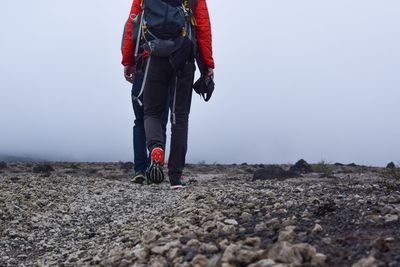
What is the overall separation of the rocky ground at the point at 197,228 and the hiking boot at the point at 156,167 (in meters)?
0.17

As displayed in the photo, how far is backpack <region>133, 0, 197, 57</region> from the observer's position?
627 cm

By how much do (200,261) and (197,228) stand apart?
84 centimetres

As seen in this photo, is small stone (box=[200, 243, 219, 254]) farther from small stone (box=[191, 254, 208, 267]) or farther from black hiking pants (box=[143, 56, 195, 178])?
black hiking pants (box=[143, 56, 195, 178])

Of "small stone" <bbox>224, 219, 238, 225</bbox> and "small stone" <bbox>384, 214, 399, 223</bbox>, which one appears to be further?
"small stone" <bbox>224, 219, 238, 225</bbox>

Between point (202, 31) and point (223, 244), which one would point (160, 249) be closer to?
point (223, 244)

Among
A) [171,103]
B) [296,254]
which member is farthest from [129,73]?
[296,254]

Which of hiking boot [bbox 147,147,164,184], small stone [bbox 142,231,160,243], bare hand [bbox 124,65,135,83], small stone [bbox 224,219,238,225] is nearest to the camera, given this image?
small stone [bbox 142,231,160,243]

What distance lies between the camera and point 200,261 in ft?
9.02

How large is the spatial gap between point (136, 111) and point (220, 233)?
173 inches

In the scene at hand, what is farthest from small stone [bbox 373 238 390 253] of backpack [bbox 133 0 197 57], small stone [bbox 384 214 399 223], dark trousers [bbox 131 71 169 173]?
dark trousers [bbox 131 71 169 173]

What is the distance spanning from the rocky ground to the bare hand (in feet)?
4.81

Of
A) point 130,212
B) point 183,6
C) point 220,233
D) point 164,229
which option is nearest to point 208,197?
point 130,212

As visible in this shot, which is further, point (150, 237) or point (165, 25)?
point (165, 25)

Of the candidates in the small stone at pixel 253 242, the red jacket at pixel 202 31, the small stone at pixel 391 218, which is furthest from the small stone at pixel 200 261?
the red jacket at pixel 202 31
